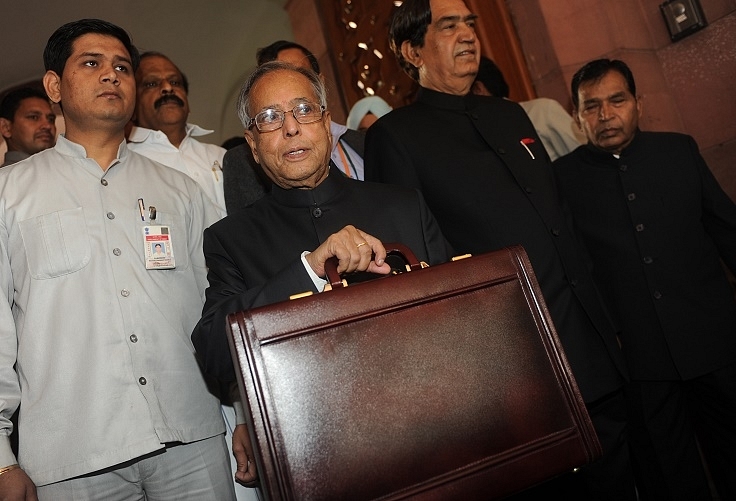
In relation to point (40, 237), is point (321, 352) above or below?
below

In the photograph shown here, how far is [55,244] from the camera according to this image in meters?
1.92

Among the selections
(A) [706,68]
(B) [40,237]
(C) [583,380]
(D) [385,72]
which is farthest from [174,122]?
(A) [706,68]

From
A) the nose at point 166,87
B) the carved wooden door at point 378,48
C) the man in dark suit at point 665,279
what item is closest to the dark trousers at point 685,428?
the man in dark suit at point 665,279

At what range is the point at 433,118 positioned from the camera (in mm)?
2357

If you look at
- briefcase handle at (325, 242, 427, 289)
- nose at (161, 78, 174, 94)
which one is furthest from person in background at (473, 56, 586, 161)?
briefcase handle at (325, 242, 427, 289)

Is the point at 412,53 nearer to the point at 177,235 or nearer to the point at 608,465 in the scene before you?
the point at 177,235

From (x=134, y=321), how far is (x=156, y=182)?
1.77 ft

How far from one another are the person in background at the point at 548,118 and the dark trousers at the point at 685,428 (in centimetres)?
142

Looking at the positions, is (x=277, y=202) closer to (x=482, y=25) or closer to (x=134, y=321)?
(x=134, y=321)

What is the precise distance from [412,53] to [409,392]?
67.6 inches

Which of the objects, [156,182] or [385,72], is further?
[385,72]

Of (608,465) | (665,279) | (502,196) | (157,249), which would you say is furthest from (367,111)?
(608,465)

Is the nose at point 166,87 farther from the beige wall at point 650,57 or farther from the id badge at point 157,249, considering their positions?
the beige wall at point 650,57

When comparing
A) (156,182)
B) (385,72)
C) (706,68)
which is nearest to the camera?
(156,182)
